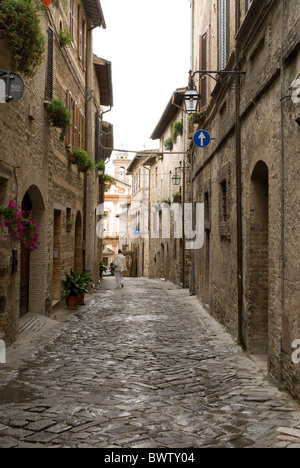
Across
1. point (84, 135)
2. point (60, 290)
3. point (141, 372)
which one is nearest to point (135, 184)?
point (84, 135)

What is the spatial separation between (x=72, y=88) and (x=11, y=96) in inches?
281

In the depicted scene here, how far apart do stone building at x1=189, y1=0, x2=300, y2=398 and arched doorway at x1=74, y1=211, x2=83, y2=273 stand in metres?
4.77

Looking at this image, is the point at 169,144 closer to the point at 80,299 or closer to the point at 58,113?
the point at 80,299

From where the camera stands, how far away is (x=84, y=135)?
52.6 ft

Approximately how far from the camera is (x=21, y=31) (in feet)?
22.4

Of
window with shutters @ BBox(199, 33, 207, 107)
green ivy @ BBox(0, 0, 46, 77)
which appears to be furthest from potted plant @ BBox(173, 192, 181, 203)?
green ivy @ BBox(0, 0, 46, 77)

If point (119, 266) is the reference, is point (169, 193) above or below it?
above

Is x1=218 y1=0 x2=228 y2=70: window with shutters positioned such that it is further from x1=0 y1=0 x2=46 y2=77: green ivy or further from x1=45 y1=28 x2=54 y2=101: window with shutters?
x1=0 y1=0 x2=46 y2=77: green ivy

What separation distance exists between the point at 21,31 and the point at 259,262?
4.74 metres

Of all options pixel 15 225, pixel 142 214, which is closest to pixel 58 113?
pixel 15 225

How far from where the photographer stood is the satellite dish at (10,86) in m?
6.65

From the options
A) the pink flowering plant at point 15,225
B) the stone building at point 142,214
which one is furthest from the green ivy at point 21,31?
the stone building at point 142,214

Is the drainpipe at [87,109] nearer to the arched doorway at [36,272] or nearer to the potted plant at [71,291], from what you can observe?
the potted plant at [71,291]

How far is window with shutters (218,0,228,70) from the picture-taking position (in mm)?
10211
